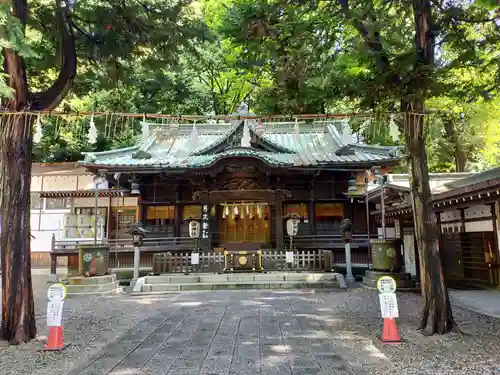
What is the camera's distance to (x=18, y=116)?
7066 millimetres

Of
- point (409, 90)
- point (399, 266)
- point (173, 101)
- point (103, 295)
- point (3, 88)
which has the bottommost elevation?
point (103, 295)

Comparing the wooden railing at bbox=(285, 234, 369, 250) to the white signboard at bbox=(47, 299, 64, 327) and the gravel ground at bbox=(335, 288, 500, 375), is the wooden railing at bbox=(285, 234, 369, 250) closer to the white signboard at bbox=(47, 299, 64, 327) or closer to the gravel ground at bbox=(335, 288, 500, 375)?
the gravel ground at bbox=(335, 288, 500, 375)

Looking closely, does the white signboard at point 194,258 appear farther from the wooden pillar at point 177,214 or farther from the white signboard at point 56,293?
the white signboard at point 56,293

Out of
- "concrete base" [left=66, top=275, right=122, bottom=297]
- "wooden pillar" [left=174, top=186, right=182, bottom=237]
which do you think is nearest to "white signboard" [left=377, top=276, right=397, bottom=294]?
"concrete base" [left=66, top=275, right=122, bottom=297]

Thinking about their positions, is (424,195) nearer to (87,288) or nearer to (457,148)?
(87,288)

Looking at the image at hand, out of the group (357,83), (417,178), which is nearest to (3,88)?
(357,83)

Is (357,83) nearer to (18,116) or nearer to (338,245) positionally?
(18,116)

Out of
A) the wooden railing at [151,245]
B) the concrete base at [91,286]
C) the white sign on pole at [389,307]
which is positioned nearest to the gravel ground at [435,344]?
the white sign on pole at [389,307]

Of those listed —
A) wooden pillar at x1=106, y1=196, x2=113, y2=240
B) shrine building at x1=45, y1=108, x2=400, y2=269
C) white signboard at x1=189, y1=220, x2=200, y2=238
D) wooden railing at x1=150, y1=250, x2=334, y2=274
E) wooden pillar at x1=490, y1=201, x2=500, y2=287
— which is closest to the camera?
wooden pillar at x1=490, y1=201, x2=500, y2=287

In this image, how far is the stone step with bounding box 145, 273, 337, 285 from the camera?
14047 millimetres

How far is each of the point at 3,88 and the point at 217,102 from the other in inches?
1053

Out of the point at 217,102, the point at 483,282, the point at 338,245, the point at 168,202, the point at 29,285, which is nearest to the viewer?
the point at 29,285

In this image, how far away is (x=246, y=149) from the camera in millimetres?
17234

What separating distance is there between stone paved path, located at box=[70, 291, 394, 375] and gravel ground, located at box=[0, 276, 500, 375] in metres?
0.17
